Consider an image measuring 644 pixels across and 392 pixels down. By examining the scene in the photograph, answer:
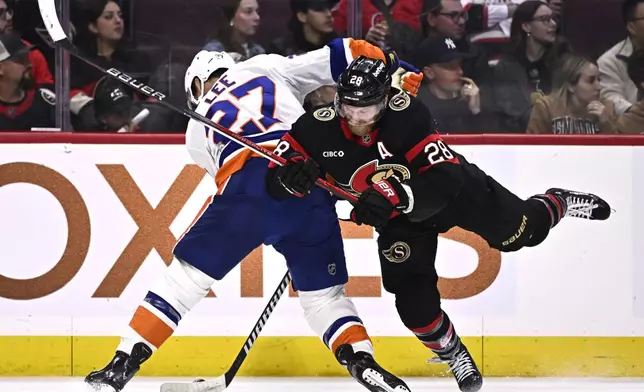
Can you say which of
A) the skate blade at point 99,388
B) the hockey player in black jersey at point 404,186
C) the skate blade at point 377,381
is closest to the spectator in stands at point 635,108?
the hockey player in black jersey at point 404,186

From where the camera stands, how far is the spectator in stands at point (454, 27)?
14.9ft

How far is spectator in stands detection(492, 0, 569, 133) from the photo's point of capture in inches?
178

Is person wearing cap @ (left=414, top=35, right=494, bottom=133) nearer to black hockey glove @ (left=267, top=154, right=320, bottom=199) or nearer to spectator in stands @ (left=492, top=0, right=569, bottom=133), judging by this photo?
spectator in stands @ (left=492, top=0, right=569, bottom=133)

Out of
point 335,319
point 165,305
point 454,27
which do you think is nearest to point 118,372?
point 165,305

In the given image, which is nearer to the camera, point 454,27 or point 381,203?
point 381,203

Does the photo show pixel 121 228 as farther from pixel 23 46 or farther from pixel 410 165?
pixel 410 165

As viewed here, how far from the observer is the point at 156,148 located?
174 inches

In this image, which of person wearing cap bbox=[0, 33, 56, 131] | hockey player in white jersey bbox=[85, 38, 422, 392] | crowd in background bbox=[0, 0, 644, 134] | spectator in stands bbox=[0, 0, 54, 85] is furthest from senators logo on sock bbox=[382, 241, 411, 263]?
spectator in stands bbox=[0, 0, 54, 85]

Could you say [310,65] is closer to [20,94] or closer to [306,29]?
[306,29]

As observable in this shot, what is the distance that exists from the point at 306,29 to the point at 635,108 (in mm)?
1374

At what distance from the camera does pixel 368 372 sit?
3350 millimetres

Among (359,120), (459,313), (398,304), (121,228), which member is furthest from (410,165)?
(121,228)

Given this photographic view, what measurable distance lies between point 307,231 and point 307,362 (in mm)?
999

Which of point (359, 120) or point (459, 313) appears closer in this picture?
point (359, 120)
